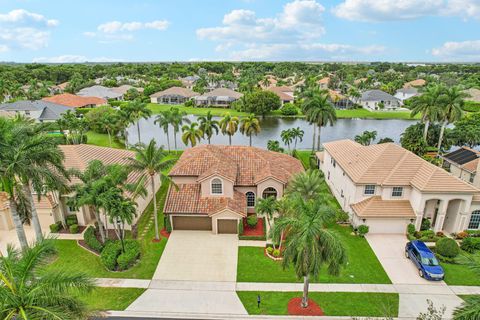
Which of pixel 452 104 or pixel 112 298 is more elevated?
pixel 452 104

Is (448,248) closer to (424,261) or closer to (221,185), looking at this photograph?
(424,261)

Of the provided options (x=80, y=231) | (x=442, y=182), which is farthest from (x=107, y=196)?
(x=442, y=182)

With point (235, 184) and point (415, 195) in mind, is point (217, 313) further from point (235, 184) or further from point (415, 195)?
point (415, 195)

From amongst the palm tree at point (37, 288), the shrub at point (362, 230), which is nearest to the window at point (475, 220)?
the shrub at point (362, 230)

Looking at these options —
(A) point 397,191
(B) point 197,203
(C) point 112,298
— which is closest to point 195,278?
(C) point 112,298

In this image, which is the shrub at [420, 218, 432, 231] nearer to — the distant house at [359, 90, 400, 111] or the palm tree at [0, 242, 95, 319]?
the palm tree at [0, 242, 95, 319]
